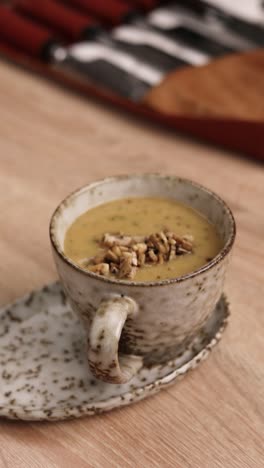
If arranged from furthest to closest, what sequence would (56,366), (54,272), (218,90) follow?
(218,90) < (54,272) < (56,366)

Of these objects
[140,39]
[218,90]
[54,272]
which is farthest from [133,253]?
[140,39]

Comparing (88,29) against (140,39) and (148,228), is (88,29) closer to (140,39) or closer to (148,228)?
(140,39)

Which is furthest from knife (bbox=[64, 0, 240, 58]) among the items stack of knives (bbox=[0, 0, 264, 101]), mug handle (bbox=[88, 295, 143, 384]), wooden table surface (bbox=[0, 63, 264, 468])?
mug handle (bbox=[88, 295, 143, 384])

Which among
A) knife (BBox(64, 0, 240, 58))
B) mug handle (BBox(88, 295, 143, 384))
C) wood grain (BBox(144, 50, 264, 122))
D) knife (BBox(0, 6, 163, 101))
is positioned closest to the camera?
mug handle (BBox(88, 295, 143, 384))

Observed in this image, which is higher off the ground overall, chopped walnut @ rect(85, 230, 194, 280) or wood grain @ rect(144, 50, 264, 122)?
chopped walnut @ rect(85, 230, 194, 280)

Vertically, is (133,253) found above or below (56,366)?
above

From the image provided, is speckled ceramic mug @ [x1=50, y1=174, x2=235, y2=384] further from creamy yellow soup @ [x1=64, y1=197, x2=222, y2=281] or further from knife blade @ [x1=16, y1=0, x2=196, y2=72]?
knife blade @ [x1=16, y1=0, x2=196, y2=72]
